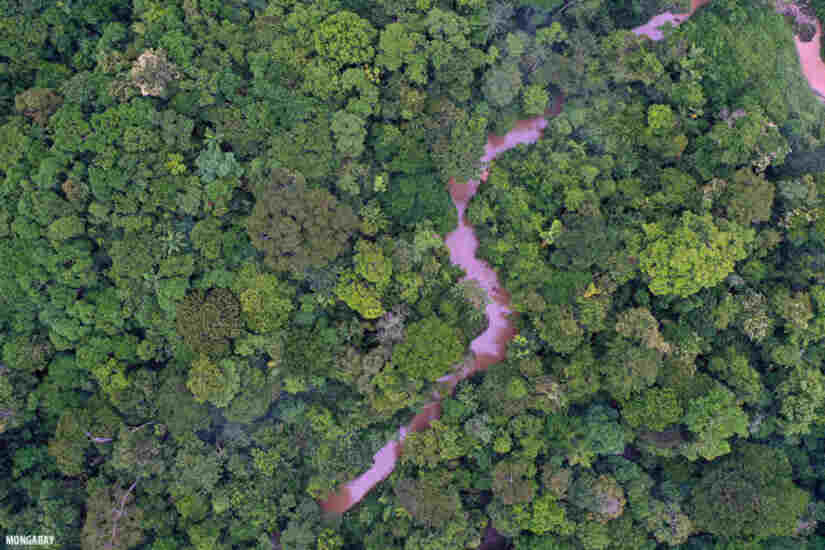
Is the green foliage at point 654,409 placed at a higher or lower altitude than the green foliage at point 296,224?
lower

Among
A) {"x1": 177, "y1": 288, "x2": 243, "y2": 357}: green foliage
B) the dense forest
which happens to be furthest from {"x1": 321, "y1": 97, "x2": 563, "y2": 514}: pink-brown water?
{"x1": 177, "y1": 288, "x2": 243, "y2": 357}: green foliage

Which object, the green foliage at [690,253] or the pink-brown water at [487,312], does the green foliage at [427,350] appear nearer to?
the pink-brown water at [487,312]

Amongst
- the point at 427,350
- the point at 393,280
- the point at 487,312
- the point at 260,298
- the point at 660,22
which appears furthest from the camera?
the point at 660,22

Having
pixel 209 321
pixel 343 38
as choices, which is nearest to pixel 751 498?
pixel 209 321

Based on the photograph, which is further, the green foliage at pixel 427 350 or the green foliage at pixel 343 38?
the green foliage at pixel 427 350

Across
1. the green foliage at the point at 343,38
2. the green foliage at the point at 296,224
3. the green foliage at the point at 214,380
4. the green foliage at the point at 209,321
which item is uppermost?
the green foliage at the point at 343,38

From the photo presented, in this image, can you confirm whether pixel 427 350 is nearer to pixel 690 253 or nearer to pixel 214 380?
pixel 214 380

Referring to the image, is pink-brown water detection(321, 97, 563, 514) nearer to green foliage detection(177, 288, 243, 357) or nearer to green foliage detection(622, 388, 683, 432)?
green foliage detection(622, 388, 683, 432)

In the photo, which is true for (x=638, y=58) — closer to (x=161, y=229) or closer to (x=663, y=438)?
(x=663, y=438)

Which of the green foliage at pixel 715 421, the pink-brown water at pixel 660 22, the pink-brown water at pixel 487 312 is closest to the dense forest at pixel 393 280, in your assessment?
the green foliage at pixel 715 421

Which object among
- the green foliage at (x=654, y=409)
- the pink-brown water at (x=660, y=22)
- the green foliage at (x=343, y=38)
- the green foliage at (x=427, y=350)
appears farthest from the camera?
the pink-brown water at (x=660, y=22)
